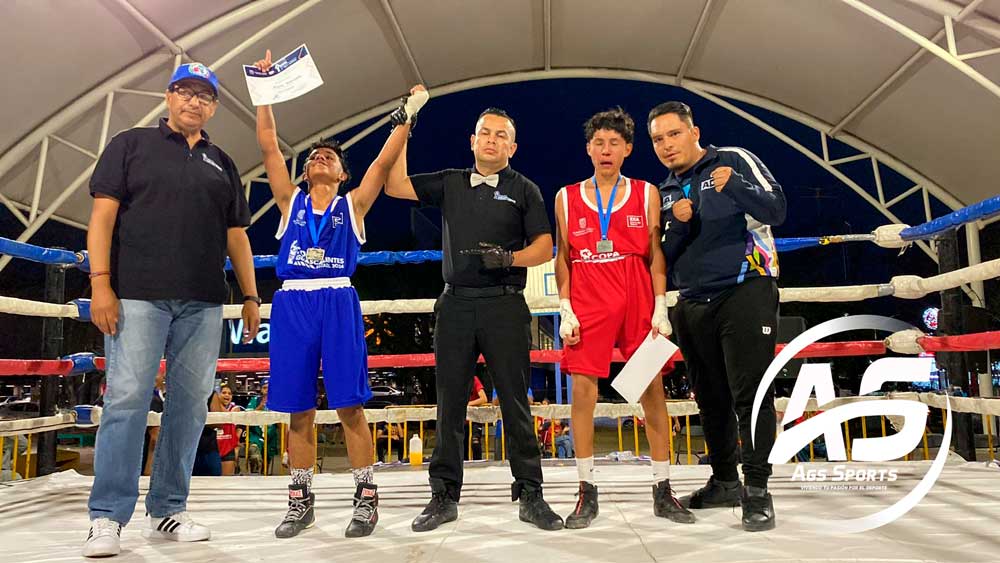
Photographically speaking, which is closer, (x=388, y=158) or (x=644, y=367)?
(x=644, y=367)

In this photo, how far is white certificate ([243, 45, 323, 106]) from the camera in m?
2.07

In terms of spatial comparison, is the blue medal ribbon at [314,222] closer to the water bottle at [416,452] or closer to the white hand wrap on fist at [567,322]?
the white hand wrap on fist at [567,322]

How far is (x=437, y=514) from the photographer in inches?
Answer: 80.2

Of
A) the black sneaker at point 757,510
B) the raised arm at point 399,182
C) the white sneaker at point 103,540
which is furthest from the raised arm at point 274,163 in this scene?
the black sneaker at point 757,510

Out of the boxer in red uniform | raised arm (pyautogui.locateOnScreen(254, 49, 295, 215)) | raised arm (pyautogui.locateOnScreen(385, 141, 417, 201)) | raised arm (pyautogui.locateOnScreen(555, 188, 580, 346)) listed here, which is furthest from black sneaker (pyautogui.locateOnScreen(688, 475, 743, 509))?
raised arm (pyautogui.locateOnScreen(254, 49, 295, 215))

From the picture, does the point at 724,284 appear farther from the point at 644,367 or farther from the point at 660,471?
the point at 660,471

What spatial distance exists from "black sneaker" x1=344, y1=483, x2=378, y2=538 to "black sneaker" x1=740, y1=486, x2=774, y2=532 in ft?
3.71

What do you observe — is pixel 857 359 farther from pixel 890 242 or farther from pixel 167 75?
pixel 167 75

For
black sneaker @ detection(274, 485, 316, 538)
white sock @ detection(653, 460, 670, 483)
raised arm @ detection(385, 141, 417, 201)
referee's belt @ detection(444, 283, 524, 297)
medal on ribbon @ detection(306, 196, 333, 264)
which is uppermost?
raised arm @ detection(385, 141, 417, 201)

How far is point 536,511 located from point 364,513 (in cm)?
54

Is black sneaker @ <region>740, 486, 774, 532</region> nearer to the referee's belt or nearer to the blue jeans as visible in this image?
the referee's belt

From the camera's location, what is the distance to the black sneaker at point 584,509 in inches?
77.0

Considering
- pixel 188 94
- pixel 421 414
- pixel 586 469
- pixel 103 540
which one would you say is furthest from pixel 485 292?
pixel 421 414

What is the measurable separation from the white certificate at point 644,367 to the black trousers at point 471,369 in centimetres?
34
